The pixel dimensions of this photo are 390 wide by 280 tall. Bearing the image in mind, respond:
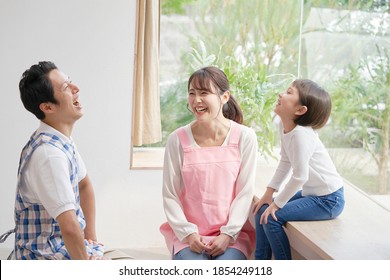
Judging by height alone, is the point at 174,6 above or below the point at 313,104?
above

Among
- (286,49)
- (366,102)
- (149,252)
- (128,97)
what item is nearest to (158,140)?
(128,97)

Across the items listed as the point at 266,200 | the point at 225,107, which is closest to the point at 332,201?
the point at 266,200

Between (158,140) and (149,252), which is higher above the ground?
(158,140)

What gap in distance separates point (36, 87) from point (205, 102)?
0.69 meters

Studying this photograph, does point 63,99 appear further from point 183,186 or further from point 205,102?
point 183,186

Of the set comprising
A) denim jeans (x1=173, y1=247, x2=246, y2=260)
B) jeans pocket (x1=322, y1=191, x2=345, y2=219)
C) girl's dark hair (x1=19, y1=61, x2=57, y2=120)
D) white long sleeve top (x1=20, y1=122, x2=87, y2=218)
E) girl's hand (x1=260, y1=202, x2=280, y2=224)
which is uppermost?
girl's dark hair (x1=19, y1=61, x2=57, y2=120)

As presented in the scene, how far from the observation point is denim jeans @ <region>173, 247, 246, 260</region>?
2457 millimetres

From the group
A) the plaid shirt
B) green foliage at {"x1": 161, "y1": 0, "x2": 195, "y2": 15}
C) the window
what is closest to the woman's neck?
the plaid shirt

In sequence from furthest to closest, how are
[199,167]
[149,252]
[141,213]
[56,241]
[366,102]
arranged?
1. [366,102]
2. [141,213]
3. [149,252]
4. [199,167]
5. [56,241]

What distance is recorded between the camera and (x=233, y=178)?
103 inches

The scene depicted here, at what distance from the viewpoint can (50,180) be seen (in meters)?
2.05

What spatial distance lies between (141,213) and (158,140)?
1.51ft

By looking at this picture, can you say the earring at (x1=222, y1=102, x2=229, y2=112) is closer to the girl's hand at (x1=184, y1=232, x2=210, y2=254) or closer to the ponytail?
the ponytail

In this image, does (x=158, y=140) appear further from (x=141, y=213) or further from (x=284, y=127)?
(x=284, y=127)
